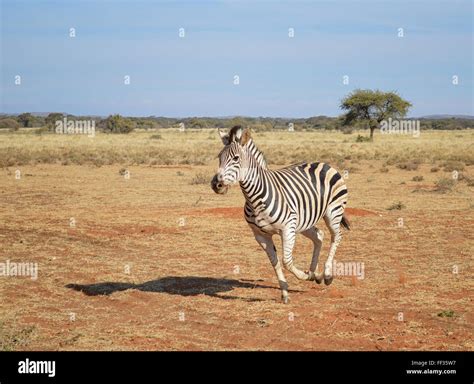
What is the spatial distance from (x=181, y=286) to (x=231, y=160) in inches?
113

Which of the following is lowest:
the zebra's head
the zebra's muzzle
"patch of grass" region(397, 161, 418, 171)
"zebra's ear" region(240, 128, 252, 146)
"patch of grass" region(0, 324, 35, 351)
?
"patch of grass" region(0, 324, 35, 351)

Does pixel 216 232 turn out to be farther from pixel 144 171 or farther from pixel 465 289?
pixel 144 171

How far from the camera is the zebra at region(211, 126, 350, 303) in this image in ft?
30.5

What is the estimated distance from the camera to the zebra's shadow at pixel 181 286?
10562mm

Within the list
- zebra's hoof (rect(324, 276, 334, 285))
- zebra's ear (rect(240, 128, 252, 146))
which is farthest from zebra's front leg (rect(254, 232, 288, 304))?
zebra's ear (rect(240, 128, 252, 146))

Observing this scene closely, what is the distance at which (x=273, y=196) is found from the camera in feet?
31.4

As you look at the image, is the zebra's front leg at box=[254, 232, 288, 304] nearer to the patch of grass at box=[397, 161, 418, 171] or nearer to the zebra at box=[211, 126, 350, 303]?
the zebra at box=[211, 126, 350, 303]

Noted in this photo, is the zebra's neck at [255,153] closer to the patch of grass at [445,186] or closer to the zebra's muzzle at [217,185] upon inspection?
the zebra's muzzle at [217,185]

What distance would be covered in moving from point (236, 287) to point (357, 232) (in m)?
5.90

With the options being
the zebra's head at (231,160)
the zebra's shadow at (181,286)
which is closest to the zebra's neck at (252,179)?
the zebra's head at (231,160)

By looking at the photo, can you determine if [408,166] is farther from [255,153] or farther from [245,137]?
[245,137]

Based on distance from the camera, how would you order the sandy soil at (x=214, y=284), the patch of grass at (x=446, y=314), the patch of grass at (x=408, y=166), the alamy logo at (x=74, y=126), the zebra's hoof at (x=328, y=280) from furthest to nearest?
the patch of grass at (x=408, y=166), the alamy logo at (x=74, y=126), the zebra's hoof at (x=328, y=280), the patch of grass at (x=446, y=314), the sandy soil at (x=214, y=284)

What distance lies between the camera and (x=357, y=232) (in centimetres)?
1591

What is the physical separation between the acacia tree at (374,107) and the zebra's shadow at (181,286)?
198 ft
